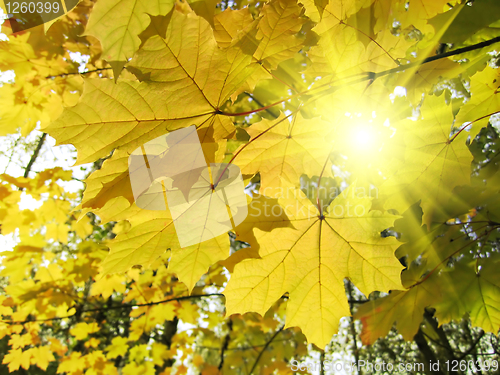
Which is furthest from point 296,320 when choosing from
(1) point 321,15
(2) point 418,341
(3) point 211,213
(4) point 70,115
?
(2) point 418,341

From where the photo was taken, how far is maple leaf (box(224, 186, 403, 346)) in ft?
3.82

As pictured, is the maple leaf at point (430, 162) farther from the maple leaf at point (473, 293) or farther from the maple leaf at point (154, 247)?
the maple leaf at point (154, 247)

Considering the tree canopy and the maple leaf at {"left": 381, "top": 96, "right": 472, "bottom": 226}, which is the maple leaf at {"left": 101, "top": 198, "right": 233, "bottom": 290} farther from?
the maple leaf at {"left": 381, "top": 96, "right": 472, "bottom": 226}

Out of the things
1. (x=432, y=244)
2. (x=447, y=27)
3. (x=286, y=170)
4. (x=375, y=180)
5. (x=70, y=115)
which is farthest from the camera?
(x=375, y=180)

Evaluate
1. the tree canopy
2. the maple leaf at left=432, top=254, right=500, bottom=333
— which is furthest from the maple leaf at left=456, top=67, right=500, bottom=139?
the maple leaf at left=432, top=254, right=500, bottom=333

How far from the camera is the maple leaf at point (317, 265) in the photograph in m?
1.16

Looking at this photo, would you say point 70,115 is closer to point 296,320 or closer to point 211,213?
point 211,213

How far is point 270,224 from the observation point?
1.21m

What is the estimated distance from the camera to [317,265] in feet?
4.15

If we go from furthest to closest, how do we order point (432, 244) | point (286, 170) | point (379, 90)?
1. point (432, 244)
2. point (379, 90)
3. point (286, 170)

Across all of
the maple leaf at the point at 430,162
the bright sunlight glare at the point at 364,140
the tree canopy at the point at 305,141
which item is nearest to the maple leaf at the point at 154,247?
the tree canopy at the point at 305,141

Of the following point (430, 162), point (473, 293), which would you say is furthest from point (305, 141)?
point (473, 293)

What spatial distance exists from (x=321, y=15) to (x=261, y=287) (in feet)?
3.98

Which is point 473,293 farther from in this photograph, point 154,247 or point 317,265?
point 154,247
